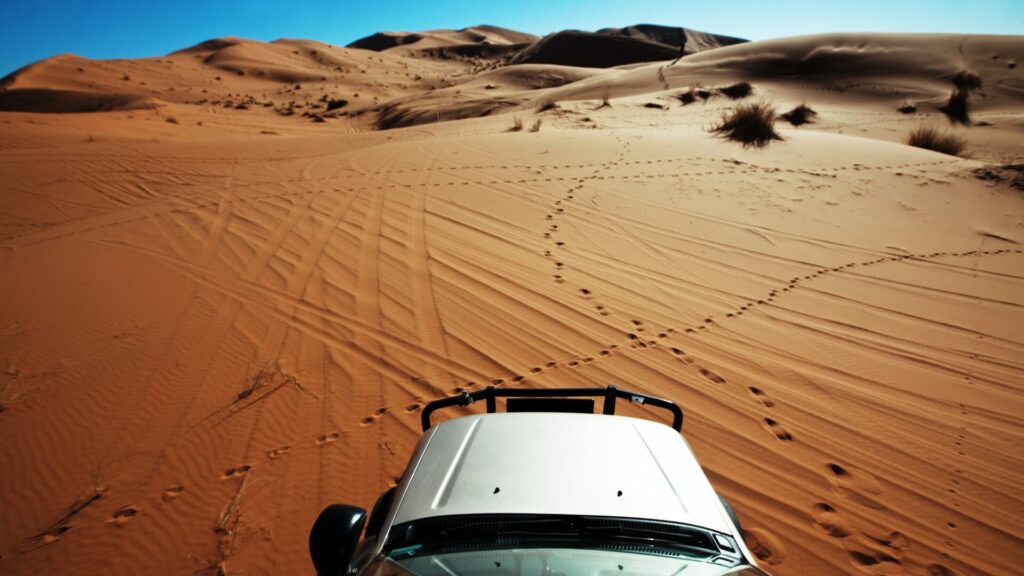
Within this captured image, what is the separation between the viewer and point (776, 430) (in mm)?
3006

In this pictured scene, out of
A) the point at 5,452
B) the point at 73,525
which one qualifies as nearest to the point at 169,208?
the point at 5,452

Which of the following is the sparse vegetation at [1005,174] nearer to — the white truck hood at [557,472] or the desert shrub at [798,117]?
the desert shrub at [798,117]

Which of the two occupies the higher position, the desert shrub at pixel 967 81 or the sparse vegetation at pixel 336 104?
the sparse vegetation at pixel 336 104

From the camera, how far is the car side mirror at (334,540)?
1.51 meters

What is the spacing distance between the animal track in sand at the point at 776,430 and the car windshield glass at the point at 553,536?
1.92 m

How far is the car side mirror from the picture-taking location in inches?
59.6

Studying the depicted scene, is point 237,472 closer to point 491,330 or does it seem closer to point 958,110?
point 491,330

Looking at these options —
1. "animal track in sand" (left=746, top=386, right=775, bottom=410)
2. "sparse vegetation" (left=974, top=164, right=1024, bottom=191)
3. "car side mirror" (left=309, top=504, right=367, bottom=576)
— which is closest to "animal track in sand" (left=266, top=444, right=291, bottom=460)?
"car side mirror" (left=309, top=504, right=367, bottom=576)

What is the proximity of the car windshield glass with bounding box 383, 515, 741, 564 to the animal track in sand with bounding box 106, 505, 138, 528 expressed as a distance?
2.02 metres

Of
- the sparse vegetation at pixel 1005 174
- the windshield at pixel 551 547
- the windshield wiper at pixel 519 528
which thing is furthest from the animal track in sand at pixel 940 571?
the sparse vegetation at pixel 1005 174

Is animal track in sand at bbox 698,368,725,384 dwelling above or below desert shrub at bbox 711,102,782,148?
below

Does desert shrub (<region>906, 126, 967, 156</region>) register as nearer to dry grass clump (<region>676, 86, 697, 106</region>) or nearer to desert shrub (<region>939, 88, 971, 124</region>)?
desert shrub (<region>939, 88, 971, 124</region>)

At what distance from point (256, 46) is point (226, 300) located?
202 feet

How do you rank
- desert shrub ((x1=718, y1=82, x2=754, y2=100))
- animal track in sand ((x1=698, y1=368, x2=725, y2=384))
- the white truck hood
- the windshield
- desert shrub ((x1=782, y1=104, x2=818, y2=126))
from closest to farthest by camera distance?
the windshield < the white truck hood < animal track in sand ((x1=698, y1=368, x2=725, y2=384)) < desert shrub ((x1=782, y1=104, x2=818, y2=126)) < desert shrub ((x1=718, y1=82, x2=754, y2=100))
